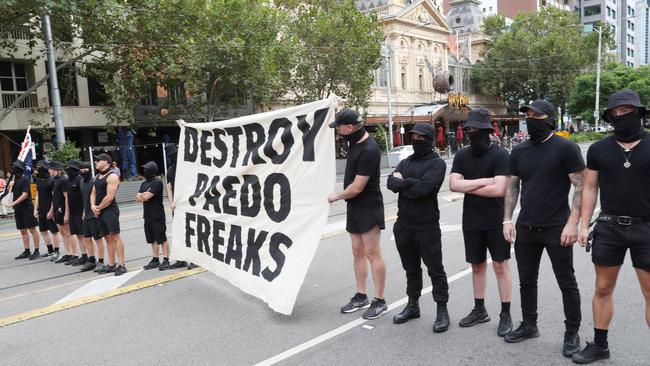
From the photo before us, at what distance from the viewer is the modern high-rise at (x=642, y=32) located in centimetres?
10962

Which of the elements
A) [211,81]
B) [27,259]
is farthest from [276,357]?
[211,81]

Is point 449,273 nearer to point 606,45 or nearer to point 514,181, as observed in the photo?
point 514,181

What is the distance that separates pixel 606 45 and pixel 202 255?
6214 centimetres

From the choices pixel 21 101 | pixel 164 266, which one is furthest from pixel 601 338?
pixel 21 101

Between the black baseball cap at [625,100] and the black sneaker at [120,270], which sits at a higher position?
the black baseball cap at [625,100]

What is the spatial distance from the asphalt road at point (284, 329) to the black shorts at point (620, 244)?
0.80 meters

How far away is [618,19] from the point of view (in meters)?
98.8

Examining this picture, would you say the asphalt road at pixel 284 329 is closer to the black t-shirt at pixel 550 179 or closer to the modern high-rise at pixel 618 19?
the black t-shirt at pixel 550 179

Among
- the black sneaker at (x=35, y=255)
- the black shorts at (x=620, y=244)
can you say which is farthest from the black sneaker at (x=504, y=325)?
the black sneaker at (x=35, y=255)

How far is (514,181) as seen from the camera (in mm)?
4379

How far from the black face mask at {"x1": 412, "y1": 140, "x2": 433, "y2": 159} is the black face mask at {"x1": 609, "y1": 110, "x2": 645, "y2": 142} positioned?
1512mm

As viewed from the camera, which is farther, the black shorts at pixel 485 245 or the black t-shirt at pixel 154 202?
the black t-shirt at pixel 154 202

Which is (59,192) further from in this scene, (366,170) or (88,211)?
(366,170)

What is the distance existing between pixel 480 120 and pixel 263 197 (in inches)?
89.2
